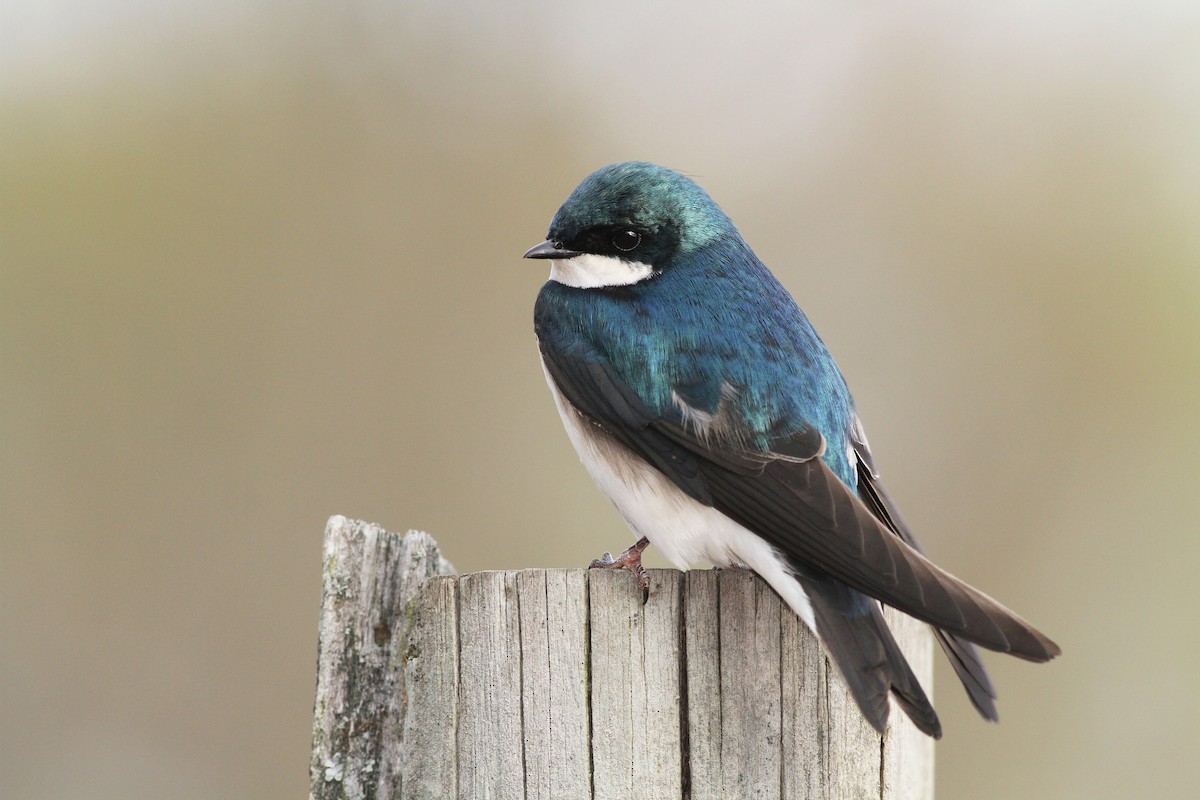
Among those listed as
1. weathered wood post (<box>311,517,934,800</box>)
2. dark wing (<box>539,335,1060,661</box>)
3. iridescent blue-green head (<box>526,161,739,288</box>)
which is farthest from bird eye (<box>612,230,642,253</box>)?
weathered wood post (<box>311,517,934,800</box>)

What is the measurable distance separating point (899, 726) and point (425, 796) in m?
0.88

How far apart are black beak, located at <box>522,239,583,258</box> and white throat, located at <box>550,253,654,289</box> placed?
2cm

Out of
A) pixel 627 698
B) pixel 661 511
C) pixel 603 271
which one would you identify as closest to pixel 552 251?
pixel 603 271

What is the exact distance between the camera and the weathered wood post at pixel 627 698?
2.11 meters

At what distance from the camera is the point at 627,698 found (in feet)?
7.01

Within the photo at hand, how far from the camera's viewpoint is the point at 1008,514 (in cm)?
721

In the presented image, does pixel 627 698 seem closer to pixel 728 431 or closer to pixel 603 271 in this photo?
pixel 728 431

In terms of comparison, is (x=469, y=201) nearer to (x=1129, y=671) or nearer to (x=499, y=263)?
(x=499, y=263)

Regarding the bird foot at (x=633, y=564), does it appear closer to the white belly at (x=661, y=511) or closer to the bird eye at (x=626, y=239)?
the white belly at (x=661, y=511)

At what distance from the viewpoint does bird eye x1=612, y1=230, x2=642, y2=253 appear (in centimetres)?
307

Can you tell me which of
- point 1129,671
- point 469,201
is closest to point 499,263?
point 469,201

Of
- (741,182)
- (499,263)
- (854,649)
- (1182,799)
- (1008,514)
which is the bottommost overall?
(1182,799)

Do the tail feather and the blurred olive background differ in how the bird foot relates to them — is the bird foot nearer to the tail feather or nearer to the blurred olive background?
the tail feather

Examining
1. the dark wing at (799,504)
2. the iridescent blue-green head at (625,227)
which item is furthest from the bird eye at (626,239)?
the dark wing at (799,504)
